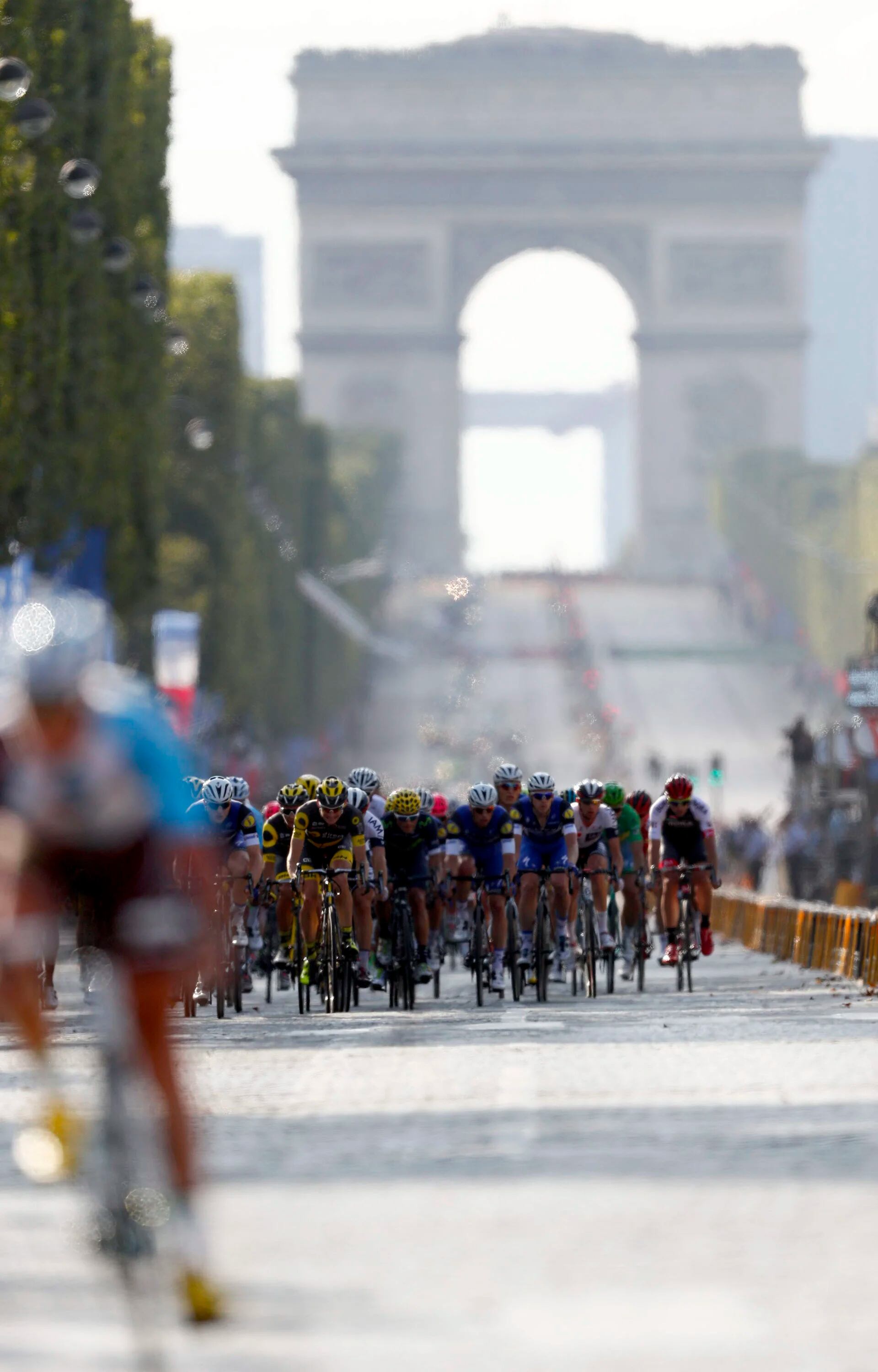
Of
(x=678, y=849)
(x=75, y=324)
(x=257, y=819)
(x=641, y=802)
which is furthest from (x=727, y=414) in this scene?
(x=257, y=819)

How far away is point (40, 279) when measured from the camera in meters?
35.8

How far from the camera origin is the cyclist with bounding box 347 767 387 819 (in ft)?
77.9

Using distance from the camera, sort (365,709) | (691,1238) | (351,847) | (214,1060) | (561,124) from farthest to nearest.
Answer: (561,124) < (365,709) < (351,847) < (214,1060) < (691,1238)

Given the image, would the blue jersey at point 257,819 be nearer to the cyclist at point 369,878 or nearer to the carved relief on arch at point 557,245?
the cyclist at point 369,878

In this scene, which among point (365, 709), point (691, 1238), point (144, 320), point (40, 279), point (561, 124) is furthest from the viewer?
point (561, 124)

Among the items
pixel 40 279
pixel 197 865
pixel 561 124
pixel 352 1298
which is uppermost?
pixel 561 124

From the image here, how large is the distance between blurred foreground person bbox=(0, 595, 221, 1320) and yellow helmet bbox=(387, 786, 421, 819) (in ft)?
46.6

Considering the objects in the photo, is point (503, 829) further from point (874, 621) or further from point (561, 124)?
point (561, 124)

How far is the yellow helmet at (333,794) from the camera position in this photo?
20.7 meters

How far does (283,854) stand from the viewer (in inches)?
934

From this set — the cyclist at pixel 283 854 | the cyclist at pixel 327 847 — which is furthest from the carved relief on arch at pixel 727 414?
the cyclist at pixel 327 847

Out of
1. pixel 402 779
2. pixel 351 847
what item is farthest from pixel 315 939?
pixel 402 779

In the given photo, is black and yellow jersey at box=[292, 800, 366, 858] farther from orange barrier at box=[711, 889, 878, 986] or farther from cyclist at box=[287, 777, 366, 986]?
orange barrier at box=[711, 889, 878, 986]

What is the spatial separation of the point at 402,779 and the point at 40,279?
45.7 meters
